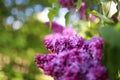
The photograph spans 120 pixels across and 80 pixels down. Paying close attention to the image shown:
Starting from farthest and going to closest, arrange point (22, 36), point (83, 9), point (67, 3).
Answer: point (22, 36)
point (83, 9)
point (67, 3)

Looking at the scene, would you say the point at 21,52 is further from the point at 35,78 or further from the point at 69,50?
the point at 69,50

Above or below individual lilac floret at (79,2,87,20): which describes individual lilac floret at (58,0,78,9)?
below

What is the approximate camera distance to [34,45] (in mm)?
4680

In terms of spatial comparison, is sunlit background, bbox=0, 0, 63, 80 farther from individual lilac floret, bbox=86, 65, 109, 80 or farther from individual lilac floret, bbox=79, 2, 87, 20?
individual lilac floret, bbox=86, 65, 109, 80

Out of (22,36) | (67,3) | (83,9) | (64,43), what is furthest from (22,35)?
(64,43)

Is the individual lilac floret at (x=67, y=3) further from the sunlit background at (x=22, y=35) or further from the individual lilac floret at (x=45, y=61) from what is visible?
the sunlit background at (x=22, y=35)

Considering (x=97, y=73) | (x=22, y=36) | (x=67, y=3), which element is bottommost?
(x=97, y=73)

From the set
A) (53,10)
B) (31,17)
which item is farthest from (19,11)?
(53,10)

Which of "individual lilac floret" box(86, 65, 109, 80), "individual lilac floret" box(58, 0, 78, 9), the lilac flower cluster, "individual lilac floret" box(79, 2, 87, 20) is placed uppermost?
"individual lilac floret" box(79, 2, 87, 20)

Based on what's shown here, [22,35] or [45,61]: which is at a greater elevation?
[22,35]

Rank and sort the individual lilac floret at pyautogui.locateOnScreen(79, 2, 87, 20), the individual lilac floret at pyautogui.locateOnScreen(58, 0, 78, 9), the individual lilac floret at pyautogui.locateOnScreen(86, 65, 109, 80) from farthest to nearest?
the individual lilac floret at pyautogui.locateOnScreen(79, 2, 87, 20), the individual lilac floret at pyautogui.locateOnScreen(58, 0, 78, 9), the individual lilac floret at pyautogui.locateOnScreen(86, 65, 109, 80)

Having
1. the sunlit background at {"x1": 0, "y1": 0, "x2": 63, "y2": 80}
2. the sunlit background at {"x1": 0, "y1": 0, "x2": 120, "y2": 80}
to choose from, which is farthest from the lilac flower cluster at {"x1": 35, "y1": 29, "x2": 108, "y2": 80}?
the sunlit background at {"x1": 0, "y1": 0, "x2": 63, "y2": 80}

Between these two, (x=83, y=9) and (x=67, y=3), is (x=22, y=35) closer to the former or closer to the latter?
(x=83, y=9)

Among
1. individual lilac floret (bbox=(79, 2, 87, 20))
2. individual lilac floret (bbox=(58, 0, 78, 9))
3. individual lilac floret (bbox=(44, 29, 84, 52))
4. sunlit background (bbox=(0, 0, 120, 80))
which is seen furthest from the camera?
sunlit background (bbox=(0, 0, 120, 80))
